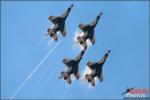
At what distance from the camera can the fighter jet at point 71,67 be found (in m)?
195

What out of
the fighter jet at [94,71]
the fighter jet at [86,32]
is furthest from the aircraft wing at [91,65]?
the fighter jet at [86,32]

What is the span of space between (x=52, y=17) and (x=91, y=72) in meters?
27.5

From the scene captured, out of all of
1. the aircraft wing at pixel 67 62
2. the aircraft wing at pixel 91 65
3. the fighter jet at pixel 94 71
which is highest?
the aircraft wing at pixel 67 62

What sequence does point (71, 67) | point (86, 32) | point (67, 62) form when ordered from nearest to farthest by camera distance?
point (67, 62) → point (71, 67) → point (86, 32)

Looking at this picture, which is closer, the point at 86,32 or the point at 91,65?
the point at 91,65

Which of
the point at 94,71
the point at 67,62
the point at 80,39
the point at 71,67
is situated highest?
the point at 80,39

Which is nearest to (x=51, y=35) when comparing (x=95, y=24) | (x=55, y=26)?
(x=55, y=26)

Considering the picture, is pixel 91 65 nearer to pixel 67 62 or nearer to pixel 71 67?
pixel 71 67

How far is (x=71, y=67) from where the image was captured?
197250mm

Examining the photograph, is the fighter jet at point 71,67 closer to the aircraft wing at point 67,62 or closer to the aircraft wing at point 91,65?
the aircraft wing at point 67,62

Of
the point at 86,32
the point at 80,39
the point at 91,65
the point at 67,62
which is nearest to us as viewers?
the point at 67,62

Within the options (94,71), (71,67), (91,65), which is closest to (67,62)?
(71,67)

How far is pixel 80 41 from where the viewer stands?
7721 inches

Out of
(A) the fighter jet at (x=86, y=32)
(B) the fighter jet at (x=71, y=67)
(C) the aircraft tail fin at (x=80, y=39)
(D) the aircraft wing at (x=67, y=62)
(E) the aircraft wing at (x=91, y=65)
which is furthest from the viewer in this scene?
(A) the fighter jet at (x=86, y=32)
